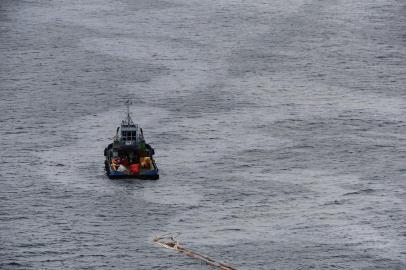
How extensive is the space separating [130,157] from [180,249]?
97.5 ft

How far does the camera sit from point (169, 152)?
180375mm

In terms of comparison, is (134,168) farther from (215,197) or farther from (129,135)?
(215,197)

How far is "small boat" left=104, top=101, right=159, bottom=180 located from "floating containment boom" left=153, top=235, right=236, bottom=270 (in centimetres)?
2052

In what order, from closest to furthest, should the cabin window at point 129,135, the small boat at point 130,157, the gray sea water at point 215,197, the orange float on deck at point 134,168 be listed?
the gray sea water at point 215,197 < the orange float on deck at point 134,168 < the small boat at point 130,157 < the cabin window at point 129,135

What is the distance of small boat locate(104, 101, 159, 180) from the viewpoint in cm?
16625

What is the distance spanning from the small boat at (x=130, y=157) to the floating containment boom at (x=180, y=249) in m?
20.5

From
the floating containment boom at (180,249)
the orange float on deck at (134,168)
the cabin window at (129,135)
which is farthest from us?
the cabin window at (129,135)

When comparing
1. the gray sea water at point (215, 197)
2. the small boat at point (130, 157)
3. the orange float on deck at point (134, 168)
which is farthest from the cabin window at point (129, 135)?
the orange float on deck at point (134, 168)

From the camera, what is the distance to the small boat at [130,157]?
166 metres

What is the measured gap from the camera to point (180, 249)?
467 feet

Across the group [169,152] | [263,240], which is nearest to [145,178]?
[169,152]

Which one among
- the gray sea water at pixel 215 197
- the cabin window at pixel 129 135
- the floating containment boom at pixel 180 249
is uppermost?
the cabin window at pixel 129 135

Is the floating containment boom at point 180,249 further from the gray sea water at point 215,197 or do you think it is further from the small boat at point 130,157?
the small boat at point 130,157

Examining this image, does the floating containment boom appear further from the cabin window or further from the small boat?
the cabin window
